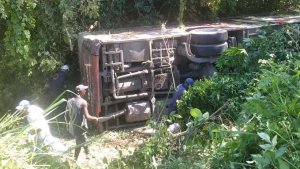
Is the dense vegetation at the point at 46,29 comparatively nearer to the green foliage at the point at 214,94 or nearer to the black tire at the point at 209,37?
the black tire at the point at 209,37

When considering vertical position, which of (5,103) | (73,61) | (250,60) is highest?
(250,60)

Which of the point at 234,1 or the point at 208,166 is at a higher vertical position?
the point at 234,1

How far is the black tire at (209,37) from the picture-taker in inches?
356

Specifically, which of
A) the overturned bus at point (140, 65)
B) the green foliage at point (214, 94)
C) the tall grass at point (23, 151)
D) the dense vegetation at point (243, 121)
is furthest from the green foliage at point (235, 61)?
the tall grass at point (23, 151)

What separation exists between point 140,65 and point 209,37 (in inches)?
63.1

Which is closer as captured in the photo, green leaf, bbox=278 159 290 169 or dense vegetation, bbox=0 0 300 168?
green leaf, bbox=278 159 290 169

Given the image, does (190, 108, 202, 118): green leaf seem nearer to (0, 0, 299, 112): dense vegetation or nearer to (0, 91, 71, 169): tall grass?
(0, 91, 71, 169): tall grass

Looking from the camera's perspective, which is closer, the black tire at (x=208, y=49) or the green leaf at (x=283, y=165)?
the green leaf at (x=283, y=165)

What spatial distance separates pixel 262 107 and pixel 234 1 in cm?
1033

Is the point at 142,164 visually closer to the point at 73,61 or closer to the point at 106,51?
the point at 106,51

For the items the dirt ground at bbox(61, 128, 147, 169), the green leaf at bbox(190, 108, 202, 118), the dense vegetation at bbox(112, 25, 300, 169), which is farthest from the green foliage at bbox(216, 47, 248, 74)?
the green leaf at bbox(190, 108, 202, 118)

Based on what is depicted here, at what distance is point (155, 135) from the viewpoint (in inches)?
154

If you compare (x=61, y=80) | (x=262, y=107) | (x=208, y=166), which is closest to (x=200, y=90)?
(x=208, y=166)

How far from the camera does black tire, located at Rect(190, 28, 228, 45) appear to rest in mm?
9047
